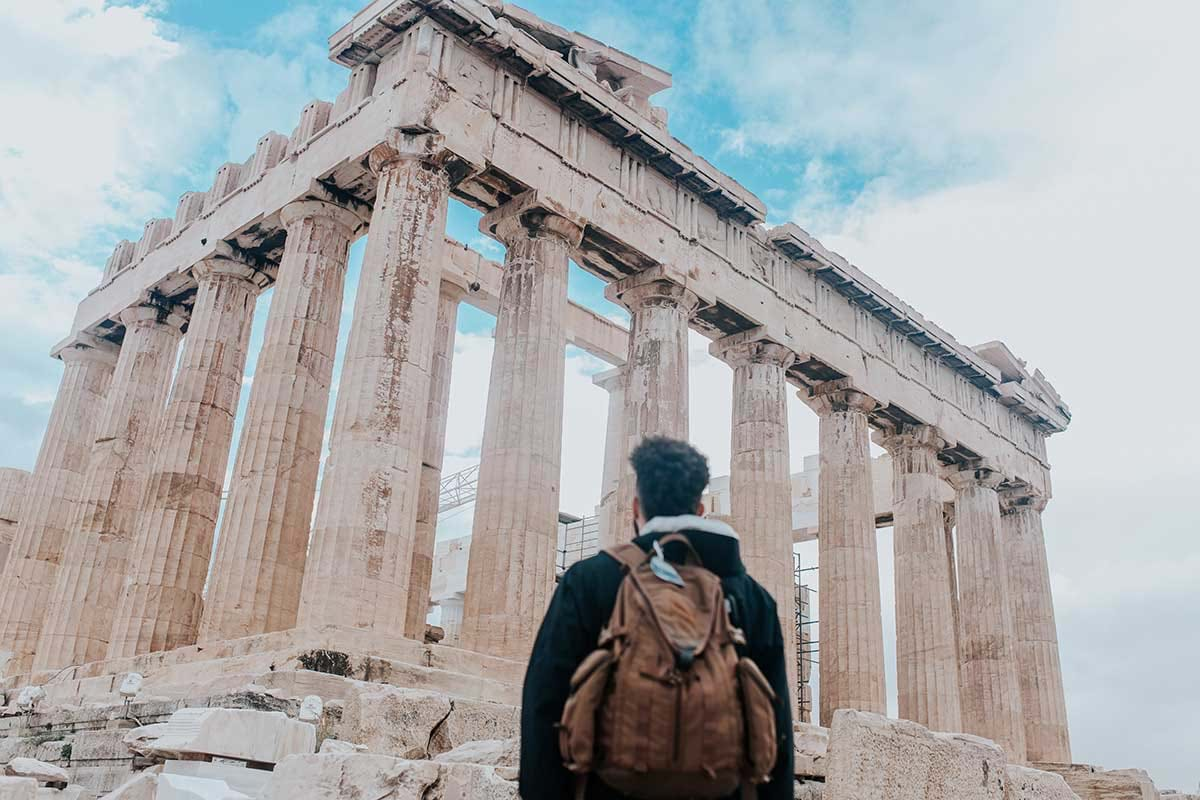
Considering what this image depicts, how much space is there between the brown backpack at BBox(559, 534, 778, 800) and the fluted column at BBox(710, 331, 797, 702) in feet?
58.3

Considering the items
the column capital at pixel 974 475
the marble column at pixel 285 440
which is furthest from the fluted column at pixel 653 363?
the column capital at pixel 974 475

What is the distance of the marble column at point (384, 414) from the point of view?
14219 mm

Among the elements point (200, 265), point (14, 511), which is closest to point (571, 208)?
point (200, 265)

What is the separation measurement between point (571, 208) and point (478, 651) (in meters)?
7.92

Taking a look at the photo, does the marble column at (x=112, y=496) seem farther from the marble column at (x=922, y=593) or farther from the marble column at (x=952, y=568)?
the marble column at (x=952, y=568)

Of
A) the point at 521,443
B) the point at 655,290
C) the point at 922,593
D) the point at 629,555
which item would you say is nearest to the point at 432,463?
the point at 521,443

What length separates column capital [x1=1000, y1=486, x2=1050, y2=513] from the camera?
30.7 meters

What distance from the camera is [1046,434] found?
3294cm

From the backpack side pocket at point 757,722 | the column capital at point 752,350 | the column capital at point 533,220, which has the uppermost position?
the column capital at point 533,220

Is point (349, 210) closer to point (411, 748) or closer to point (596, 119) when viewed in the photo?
point (596, 119)

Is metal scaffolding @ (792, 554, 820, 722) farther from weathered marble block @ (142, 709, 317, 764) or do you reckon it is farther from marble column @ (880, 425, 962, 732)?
weathered marble block @ (142, 709, 317, 764)

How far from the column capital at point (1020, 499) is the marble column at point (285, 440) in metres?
20.9

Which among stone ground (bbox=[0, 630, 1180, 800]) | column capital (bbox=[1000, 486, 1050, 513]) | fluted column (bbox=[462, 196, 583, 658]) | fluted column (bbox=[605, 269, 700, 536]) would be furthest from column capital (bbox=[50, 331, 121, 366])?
column capital (bbox=[1000, 486, 1050, 513])

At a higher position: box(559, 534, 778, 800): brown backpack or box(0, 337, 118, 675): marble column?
box(0, 337, 118, 675): marble column
